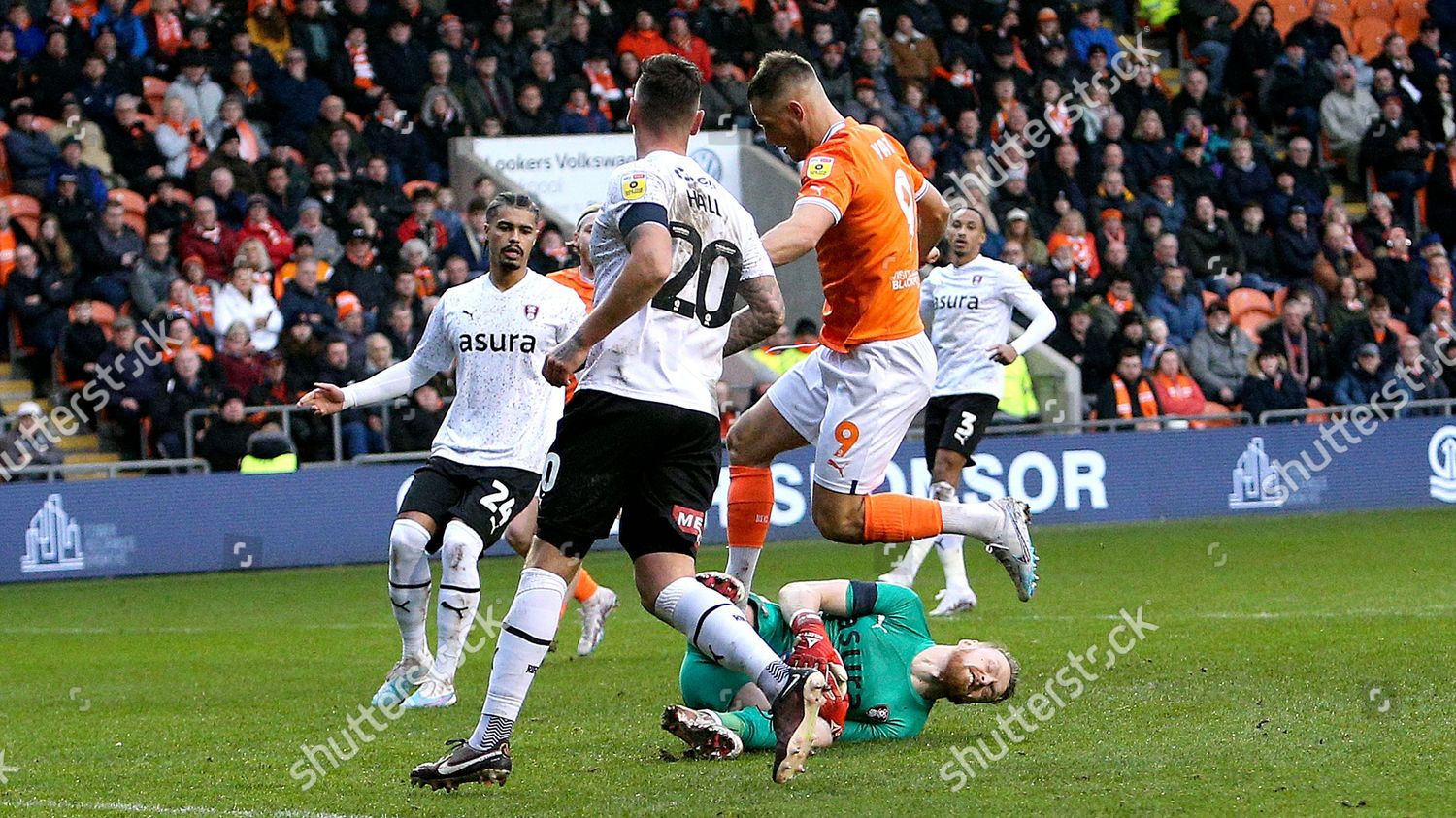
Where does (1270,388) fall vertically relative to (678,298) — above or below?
below

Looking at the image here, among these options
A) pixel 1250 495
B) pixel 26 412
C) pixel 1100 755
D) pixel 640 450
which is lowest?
pixel 1250 495

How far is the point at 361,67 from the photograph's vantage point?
2114 centimetres

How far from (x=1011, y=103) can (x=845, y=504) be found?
16088 millimetres

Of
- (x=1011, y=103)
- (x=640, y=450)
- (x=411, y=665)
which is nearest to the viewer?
(x=640, y=450)

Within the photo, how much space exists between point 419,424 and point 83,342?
3.05 metres

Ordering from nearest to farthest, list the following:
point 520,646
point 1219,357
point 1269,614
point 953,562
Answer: point 520,646
point 1269,614
point 953,562
point 1219,357

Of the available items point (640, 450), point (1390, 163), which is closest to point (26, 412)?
point (640, 450)

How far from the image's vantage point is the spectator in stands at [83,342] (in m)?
17.3

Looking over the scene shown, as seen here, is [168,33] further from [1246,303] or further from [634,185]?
[634,185]

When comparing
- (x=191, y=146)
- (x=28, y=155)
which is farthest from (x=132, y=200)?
(x=28, y=155)

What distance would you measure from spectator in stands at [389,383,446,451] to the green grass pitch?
3505 millimetres

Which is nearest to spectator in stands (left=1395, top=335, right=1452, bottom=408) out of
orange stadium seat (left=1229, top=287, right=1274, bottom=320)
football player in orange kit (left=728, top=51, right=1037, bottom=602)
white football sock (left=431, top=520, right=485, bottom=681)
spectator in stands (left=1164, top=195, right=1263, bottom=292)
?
orange stadium seat (left=1229, top=287, right=1274, bottom=320)

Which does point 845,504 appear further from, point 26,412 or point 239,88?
point 239,88

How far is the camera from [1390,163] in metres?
25.6
